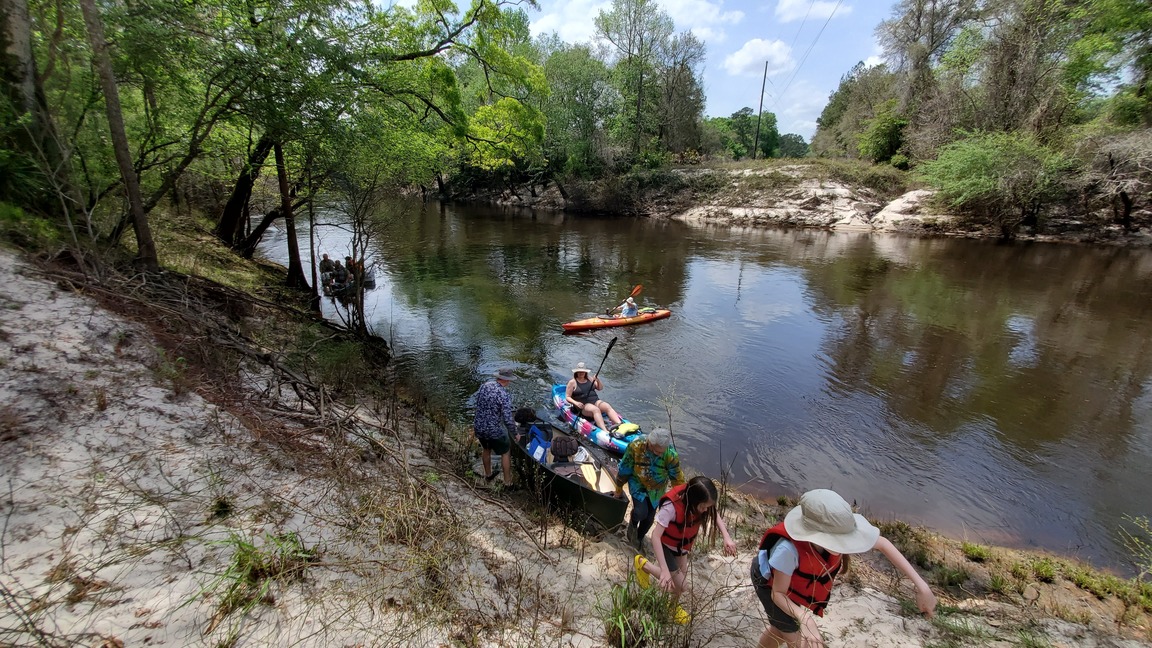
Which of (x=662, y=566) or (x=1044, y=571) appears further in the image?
(x=1044, y=571)

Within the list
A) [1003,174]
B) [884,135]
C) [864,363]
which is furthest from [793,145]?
[864,363]

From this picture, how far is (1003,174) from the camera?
25.1 meters

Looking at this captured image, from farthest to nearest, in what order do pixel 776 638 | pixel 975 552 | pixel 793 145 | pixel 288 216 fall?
pixel 793 145 < pixel 288 216 < pixel 975 552 < pixel 776 638

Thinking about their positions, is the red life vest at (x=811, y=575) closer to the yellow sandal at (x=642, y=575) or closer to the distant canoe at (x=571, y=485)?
the yellow sandal at (x=642, y=575)

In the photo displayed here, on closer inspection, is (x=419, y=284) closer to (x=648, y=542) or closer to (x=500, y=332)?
(x=500, y=332)

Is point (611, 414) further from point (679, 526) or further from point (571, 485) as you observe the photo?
point (679, 526)

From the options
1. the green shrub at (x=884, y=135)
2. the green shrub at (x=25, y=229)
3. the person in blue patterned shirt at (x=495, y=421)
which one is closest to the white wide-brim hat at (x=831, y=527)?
the person in blue patterned shirt at (x=495, y=421)

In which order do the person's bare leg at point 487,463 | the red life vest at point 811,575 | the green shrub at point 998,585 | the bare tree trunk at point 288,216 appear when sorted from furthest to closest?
the bare tree trunk at point 288,216 < the person's bare leg at point 487,463 < the green shrub at point 998,585 < the red life vest at point 811,575

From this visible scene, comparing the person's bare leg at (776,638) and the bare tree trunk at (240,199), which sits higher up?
the bare tree trunk at (240,199)

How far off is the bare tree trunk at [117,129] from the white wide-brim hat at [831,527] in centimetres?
884

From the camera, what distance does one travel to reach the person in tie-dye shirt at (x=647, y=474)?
4520 millimetres

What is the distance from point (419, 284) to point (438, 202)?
33.9 meters

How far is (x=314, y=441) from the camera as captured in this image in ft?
16.5

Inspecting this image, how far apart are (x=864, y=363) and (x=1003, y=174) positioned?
22146 millimetres
